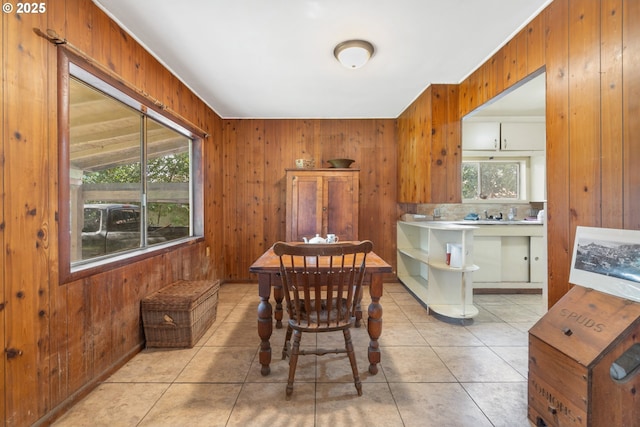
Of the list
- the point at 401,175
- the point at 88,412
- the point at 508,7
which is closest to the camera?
the point at 88,412

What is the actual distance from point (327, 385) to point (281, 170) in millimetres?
3004

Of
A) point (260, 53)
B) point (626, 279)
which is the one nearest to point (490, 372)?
point (626, 279)

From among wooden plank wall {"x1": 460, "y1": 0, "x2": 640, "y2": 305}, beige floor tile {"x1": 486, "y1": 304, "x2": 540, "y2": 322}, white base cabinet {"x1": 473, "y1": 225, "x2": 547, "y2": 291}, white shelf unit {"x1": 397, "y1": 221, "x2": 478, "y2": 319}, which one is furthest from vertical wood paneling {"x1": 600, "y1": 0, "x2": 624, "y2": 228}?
white base cabinet {"x1": 473, "y1": 225, "x2": 547, "y2": 291}

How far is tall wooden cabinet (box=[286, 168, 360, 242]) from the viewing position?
3623 mm

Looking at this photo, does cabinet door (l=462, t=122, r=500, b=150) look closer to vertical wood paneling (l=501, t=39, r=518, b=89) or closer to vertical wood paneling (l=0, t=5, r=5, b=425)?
vertical wood paneling (l=501, t=39, r=518, b=89)

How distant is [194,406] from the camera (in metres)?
1.60

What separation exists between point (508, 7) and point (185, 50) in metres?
2.42

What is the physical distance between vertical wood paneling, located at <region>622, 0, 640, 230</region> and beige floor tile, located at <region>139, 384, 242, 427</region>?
2.28m

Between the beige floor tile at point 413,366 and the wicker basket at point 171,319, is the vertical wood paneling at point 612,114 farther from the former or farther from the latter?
the wicker basket at point 171,319

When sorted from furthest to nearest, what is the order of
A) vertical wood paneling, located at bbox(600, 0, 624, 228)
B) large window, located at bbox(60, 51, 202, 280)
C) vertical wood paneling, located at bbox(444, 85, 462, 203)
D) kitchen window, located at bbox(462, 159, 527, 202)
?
1. kitchen window, located at bbox(462, 159, 527, 202)
2. vertical wood paneling, located at bbox(444, 85, 462, 203)
3. large window, located at bbox(60, 51, 202, 280)
4. vertical wood paneling, located at bbox(600, 0, 624, 228)

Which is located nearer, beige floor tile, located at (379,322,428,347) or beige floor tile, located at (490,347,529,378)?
beige floor tile, located at (490,347,529,378)

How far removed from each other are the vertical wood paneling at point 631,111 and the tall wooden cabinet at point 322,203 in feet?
8.32

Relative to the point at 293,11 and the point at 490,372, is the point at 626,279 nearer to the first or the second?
the point at 490,372

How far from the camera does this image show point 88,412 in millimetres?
1560
